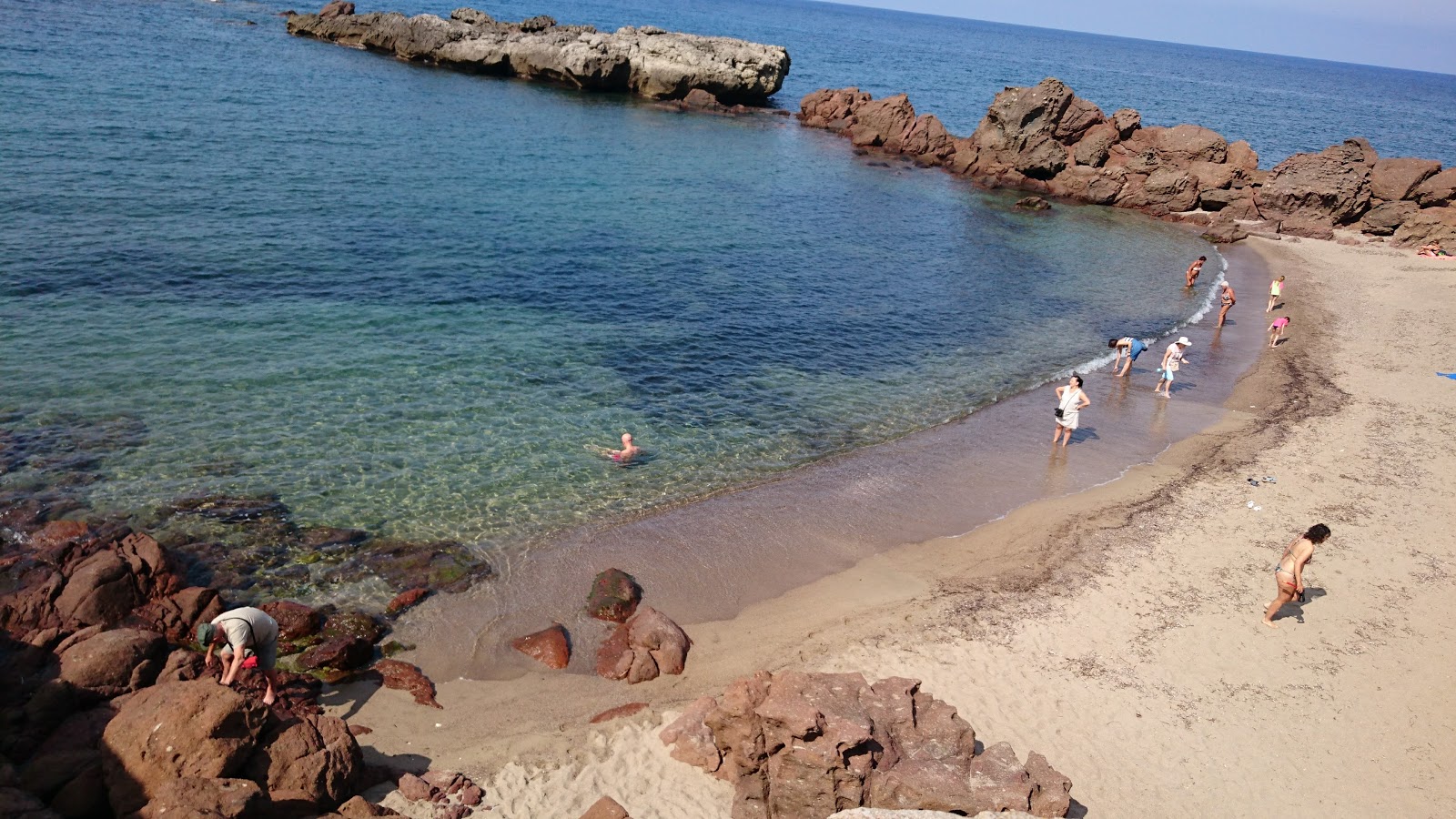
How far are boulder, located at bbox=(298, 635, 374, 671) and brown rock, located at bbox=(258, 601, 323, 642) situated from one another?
0.48 meters

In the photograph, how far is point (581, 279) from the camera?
95.2 feet

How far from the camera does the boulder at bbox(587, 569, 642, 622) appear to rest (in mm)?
13938

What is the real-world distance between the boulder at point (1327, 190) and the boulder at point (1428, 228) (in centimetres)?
277

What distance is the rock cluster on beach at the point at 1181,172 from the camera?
4559 cm

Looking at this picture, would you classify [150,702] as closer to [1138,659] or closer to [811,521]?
[811,521]

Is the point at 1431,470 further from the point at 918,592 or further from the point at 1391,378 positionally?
the point at 918,592

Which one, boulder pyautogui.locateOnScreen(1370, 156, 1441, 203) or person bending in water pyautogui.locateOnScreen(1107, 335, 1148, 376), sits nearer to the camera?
person bending in water pyautogui.locateOnScreen(1107, 335, 1148, 376)

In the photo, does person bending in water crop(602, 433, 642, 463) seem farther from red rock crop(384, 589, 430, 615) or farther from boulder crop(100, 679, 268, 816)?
boulder crop(100, 679, 268, 816)

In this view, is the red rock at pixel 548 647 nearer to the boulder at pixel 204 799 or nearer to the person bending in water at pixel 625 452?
the boulder at pixel 204 799

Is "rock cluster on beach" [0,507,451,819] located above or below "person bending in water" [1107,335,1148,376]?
below

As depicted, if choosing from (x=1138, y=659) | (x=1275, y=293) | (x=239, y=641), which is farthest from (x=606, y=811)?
(x=1275, y=293)

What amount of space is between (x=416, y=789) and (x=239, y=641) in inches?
117

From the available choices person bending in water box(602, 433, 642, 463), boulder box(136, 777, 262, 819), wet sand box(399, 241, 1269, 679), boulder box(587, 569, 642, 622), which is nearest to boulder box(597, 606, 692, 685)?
boulder box(587, 569, 642, 622)

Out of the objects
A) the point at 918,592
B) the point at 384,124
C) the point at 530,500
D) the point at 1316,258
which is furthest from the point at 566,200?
the point at 1316,258
